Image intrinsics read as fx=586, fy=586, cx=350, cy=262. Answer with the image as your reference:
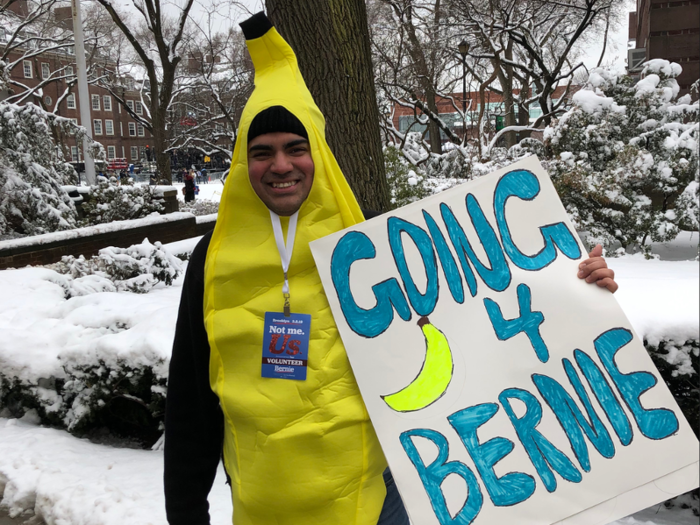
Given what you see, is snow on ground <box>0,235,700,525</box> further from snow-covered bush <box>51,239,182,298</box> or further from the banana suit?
the banana suit

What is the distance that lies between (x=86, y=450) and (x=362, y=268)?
335cm

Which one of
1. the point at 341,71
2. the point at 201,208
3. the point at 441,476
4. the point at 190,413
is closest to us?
the point at 441,476

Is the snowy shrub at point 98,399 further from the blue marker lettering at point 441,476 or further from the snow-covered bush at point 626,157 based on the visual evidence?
the snow-covered bush at point 626,157

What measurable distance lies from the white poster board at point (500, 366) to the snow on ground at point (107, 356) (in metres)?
1.54

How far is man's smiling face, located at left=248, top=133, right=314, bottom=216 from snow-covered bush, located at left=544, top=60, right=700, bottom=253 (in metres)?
7.65

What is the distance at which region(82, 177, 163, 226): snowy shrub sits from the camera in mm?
13289

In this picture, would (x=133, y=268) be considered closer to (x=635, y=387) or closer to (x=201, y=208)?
(x=635, y=387)

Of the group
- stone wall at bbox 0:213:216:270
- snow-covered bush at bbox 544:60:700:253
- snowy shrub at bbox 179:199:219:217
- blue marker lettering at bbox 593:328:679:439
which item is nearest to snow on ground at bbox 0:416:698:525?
blue marker lettering at bbox 593:328:679:439

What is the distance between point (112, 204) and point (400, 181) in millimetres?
7347

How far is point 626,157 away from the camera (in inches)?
338

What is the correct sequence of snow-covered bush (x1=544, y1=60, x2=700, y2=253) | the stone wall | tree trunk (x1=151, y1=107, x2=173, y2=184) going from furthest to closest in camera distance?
tree trunk (x1=151, y1=107, x2=173, y2=184), the stone wall, snow-covered bush (x1=544, y1=60, x2=700, y2=253)

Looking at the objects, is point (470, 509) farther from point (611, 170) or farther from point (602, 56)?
point (602, 56)

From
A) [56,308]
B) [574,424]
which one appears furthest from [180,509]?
[56,308]

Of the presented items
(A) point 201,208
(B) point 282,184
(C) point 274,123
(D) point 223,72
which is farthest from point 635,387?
(D) point 223,72
